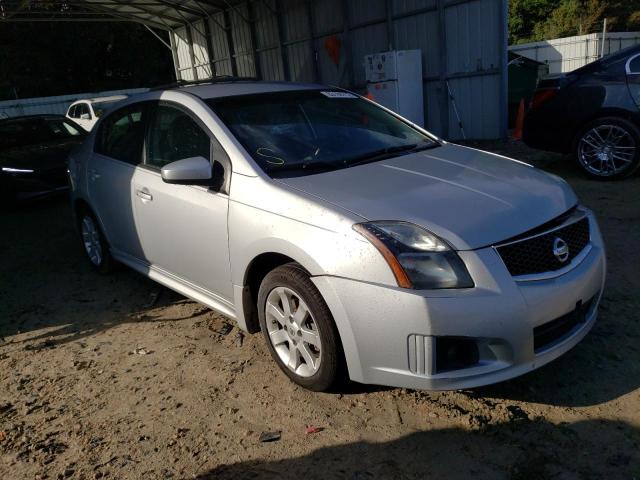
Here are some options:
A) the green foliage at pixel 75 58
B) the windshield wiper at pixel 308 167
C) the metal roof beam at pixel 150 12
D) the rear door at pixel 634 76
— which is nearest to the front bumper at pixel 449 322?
the windshield wiper at pixel 308 167

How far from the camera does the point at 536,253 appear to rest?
2.65 metres

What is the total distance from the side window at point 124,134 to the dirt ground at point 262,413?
1.29 m

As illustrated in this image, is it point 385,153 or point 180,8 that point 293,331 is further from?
point 180,8

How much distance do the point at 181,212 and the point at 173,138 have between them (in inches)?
24.4

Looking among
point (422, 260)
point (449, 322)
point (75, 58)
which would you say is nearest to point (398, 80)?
point (422, 260)

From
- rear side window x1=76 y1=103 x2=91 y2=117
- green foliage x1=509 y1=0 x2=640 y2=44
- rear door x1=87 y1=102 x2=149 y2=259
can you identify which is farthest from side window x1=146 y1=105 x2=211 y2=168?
green foliage x1=509 y1=0 x2=640 y2=44

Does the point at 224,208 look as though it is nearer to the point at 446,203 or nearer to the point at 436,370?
the point at 446,203

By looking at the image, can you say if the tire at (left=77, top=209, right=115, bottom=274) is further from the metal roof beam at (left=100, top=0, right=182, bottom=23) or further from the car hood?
the metal roof beam at (left=100, top=0, right=182, bottom=23)

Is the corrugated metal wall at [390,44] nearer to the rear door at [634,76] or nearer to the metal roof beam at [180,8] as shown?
the metal roof beam at [180,8]

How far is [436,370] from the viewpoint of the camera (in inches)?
99.6

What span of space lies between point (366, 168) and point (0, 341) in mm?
2946

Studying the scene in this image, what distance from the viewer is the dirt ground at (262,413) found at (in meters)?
2.49

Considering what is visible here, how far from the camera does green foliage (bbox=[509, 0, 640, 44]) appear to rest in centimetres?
3362

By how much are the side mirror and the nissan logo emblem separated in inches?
75.0
